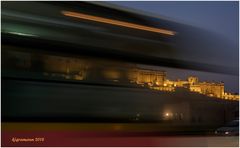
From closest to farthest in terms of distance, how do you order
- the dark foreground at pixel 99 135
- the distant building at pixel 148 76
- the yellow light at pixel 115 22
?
the dark foreground at pixel 99 135
the yellow light at pixel 115 22
the distant building at pixel 148 76

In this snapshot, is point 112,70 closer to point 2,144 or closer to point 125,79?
point 125,79

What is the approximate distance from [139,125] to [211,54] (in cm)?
145

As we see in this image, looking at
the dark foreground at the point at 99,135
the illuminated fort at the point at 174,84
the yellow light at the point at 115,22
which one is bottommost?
the dark foreground at the point at 99,135

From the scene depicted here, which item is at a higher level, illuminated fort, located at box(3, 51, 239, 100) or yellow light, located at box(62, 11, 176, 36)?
yellow light, located at box(62, 11, 176, 36)

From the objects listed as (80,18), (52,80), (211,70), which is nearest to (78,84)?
(52,80)

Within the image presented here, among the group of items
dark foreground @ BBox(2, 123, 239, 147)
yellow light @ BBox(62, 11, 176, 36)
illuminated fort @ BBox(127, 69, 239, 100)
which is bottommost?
dark foreground @ BBox(2, 123, 239, 147)

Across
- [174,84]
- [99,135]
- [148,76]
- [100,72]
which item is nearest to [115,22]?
[100,72]

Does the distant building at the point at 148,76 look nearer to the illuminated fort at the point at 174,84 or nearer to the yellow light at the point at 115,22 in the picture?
the illuminated fort at the point at 174,84

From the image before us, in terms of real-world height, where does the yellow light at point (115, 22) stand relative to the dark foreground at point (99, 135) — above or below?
above

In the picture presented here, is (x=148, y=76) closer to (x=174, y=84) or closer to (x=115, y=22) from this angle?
(x=174, y=84)

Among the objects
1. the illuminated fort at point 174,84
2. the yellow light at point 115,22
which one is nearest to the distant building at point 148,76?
the illuminated fort at point 174,84

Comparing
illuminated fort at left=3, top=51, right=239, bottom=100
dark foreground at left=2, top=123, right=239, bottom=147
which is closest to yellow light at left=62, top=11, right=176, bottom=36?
illuminated fort at left=3, top=51, right=239, bottom=100

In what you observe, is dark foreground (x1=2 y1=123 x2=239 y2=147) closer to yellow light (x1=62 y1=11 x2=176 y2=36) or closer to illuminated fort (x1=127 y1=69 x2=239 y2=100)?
illuminated fort (x1=127 y1=69 x2=239 y2=100)

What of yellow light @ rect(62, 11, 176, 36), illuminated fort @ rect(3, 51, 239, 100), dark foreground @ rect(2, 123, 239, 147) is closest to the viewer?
dark foreground @ rect(2, 123, 239, 147)
